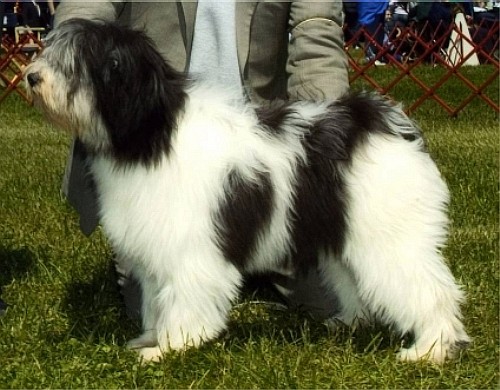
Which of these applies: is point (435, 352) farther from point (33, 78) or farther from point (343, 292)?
point (33, 78)

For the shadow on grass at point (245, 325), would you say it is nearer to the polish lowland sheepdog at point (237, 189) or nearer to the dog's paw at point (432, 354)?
the dog's paw at point (432, 354)

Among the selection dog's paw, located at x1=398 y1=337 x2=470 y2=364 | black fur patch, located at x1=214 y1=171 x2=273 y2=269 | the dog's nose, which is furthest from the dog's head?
dog's paw, located at x1=398 y1=337 x2=470 y2=364

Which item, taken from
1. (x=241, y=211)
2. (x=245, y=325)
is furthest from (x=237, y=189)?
(x=245, y=325)

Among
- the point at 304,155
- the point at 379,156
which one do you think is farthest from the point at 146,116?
the point at 379,156

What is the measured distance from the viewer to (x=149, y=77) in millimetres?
3199

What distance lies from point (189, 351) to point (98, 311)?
902mm

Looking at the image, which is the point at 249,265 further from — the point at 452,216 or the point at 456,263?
the point at 452,216

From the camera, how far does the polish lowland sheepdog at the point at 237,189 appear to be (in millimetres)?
3191

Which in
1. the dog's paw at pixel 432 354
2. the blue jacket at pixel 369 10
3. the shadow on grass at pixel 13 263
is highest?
the dog's paw at pixel 432 354

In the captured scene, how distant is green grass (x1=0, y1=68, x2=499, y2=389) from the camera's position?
11.2 ft

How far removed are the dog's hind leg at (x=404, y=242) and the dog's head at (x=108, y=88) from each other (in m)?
0.72

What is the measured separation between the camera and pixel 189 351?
3428 millimetres

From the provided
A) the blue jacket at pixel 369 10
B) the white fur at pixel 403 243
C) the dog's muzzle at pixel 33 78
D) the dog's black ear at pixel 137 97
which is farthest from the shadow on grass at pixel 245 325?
the blue jacket at pixel 369 10

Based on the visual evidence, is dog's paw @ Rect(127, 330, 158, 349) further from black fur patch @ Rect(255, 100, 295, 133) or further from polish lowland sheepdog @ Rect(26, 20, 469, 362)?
black fur patch @ Rect(255, 100, 295, 133)
